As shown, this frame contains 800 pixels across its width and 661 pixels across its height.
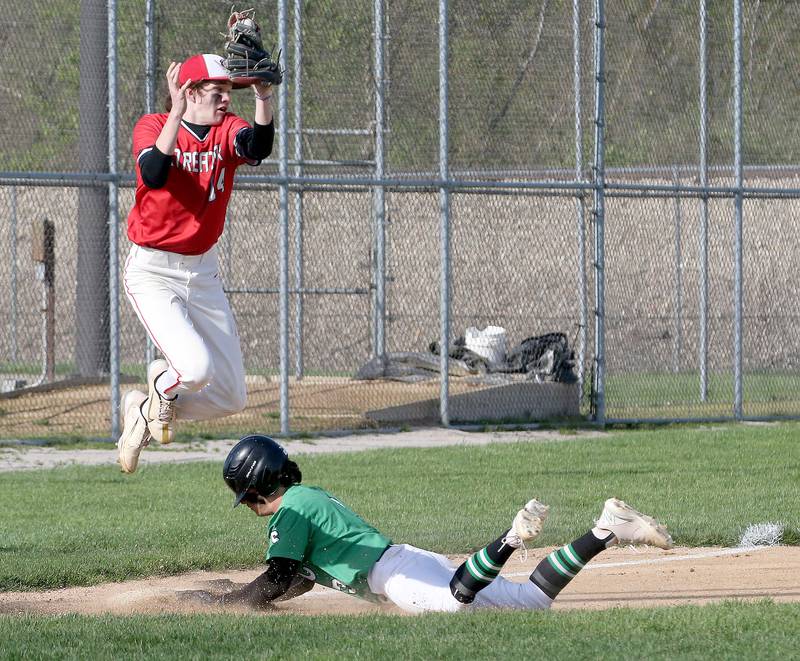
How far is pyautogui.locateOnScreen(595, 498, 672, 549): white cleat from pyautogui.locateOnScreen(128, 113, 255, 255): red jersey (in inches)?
94.2

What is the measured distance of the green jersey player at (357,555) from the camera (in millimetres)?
5836

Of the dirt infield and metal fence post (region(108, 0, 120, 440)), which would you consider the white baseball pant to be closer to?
the dirt infield

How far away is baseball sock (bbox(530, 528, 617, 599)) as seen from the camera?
19.0 feet

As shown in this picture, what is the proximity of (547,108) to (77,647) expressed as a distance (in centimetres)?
1140

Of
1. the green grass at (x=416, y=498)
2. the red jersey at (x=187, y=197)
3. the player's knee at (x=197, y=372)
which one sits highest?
the red jersey at (x=187, y=197)

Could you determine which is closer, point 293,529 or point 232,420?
point 293,529

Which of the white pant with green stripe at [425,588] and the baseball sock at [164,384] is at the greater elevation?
the baseball sock at [164,384]

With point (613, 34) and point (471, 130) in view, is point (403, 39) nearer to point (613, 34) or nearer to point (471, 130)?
point (471, 130)

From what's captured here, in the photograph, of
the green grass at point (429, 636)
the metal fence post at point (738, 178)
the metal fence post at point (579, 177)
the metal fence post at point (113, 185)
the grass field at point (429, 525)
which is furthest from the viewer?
the metal fence post at point (738, 178)

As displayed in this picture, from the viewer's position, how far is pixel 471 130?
1516 cm

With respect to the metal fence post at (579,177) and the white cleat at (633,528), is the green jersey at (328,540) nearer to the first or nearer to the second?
the white cleat at (633,528)

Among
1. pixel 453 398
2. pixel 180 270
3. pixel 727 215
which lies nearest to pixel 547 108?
pixel 453 398

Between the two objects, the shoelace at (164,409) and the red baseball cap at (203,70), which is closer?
the red baseball cap at (203,70)

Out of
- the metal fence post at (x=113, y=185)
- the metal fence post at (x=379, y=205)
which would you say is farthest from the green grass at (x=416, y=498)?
the metal fence post at (x=379, y=205)
